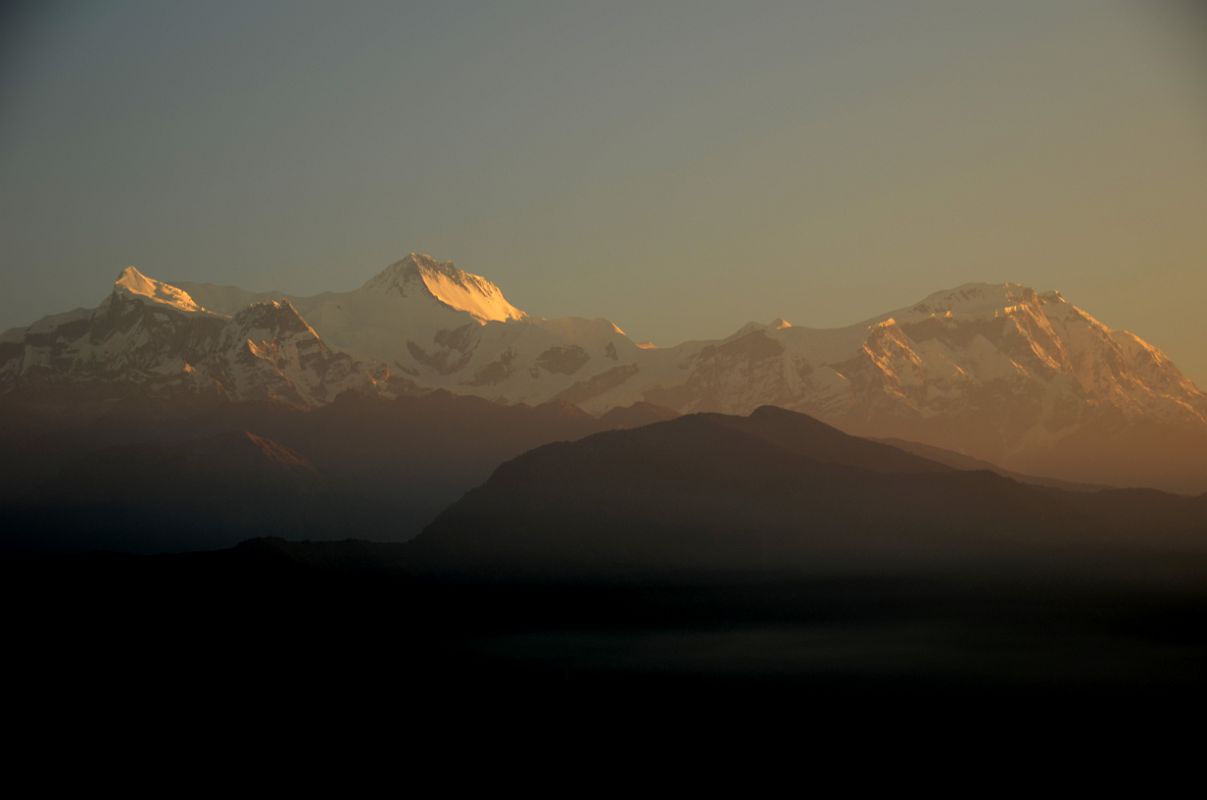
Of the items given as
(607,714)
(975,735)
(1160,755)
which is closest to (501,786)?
(607,714)

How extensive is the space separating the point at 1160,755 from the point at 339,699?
315 ft

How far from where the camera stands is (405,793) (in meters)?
144

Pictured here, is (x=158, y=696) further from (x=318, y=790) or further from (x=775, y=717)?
(x=775, y=717)

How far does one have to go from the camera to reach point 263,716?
18388 cm

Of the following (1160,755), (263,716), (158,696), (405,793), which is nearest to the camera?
(405,793)

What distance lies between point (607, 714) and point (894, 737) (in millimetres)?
35724

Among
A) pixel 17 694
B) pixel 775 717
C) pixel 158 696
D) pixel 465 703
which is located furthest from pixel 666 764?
pixel 17 694

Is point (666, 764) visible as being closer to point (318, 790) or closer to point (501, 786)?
point (501, 786)

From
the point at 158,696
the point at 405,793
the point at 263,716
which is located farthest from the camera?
the point at 158,696

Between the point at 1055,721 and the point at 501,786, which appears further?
the point at 1055,721

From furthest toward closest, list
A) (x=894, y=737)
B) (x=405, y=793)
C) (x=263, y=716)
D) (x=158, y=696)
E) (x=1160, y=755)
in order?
(x=158, y=696) < (x=263, y=716) < (x=894, y=737) < (x=1160, y=755) < (x=405, y=793)

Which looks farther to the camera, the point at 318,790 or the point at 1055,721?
the point at 1055,721

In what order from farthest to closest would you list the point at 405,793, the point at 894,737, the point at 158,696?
1. the point at 158,696
2. the point at 894,737
3. the point at 405,793

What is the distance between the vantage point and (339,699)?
Answer: 196750mm
